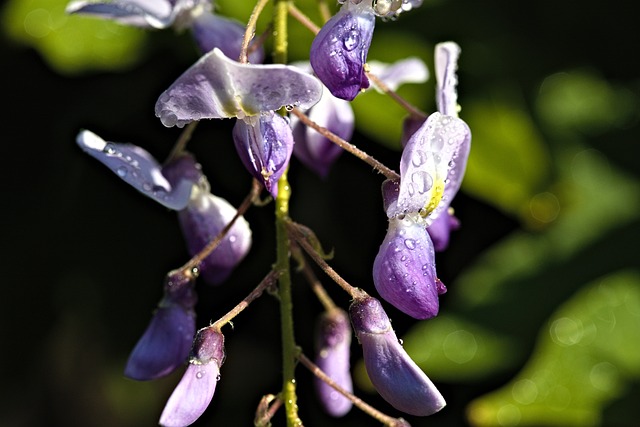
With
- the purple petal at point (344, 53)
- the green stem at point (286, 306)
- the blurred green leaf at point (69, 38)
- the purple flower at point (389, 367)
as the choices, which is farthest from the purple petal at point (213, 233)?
the blurred green leaf at point (69, 38)

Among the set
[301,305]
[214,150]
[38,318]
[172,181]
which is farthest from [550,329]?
[38,318]

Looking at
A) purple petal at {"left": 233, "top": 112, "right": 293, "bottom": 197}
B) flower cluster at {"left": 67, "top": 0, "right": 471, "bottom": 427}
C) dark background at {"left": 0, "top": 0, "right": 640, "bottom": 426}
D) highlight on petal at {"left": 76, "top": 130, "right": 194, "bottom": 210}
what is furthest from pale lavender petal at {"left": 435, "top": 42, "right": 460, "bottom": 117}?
dark background at {"left": 0, "top": 0, "right": 640, "bottom": 426}

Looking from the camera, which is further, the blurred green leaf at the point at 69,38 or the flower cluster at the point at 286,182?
the blurred green leaf at the point at 69,38

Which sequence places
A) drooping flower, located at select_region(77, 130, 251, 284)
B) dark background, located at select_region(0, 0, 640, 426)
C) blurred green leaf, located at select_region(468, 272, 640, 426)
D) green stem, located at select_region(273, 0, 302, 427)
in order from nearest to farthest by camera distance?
green stem, located at select_region(273, 0, 302, 427) < drooping flower, located at select_region(77, 130, 251, 284) < blurred green leaf, located at select_region(468, 272, 640, 426) < dark background, located at select_region(0, 0, 640, 426)

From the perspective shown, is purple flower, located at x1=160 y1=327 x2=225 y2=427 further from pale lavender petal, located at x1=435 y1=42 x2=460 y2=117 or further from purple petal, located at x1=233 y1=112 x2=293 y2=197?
pale lavender petal, located at x1=435 y1=42 x2=460 y2=117

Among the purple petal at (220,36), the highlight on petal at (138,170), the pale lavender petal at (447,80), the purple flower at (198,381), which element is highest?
the pale lavender petal at (447,80)

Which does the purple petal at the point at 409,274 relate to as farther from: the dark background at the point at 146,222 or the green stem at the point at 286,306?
the dark background at the point at 146,222
